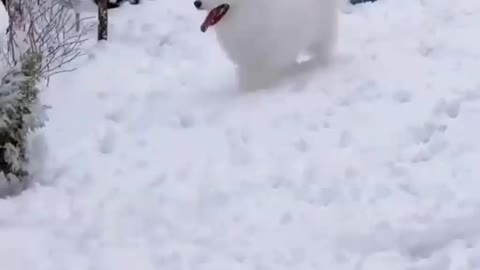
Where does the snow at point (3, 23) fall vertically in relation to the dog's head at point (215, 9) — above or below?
above

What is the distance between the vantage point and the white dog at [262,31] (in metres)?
5.69

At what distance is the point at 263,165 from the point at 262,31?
1.39m

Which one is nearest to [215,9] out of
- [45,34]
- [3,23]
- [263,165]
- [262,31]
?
[262,31]

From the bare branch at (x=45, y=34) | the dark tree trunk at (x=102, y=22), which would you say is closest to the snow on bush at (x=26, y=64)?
the bare branch at (x=45, y=34)

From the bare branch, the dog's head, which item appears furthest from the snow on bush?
the dog's head

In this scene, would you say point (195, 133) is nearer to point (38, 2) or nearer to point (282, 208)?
point (282, 208)

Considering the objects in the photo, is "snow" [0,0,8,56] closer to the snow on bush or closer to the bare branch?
the snow on bush

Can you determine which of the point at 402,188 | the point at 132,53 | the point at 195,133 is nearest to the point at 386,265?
the point at 402,188

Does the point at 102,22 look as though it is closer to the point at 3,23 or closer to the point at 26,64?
the point at 3,23

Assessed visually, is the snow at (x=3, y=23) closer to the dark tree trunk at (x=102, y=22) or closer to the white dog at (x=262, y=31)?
the white dog at (x=262, y=31)

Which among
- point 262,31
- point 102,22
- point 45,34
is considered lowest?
point 102,22

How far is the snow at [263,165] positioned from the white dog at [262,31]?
0.21m

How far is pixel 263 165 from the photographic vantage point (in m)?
4.58

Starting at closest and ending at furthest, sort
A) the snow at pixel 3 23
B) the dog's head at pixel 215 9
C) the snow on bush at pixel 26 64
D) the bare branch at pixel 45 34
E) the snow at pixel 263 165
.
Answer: the snow at pixel 263 165 → the snow on bush at pixel 26 64 → the snow at pixel 3 23 → the dog's head at pixel 215 9 → the bare branch at pixel 45 34
